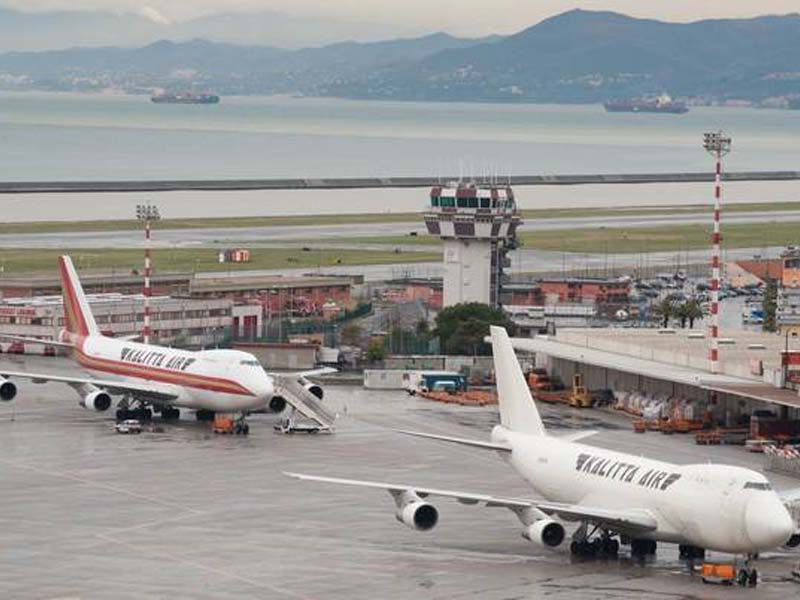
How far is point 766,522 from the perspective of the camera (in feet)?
183

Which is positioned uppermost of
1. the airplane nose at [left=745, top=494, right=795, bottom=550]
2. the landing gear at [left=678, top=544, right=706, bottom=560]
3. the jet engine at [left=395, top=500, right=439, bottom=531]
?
the airplane nose at [left=745, top=494, right=795, bottom=550]

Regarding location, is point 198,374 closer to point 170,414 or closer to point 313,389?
point 170,414

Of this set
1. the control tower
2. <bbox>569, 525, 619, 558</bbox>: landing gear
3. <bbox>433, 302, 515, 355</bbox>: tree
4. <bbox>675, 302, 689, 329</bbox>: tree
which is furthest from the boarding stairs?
<bbox>675, 302, 689, 329</bbox>: tree

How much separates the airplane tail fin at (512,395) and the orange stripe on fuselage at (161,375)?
27.4 m

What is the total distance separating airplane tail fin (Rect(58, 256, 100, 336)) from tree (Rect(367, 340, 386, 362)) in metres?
28.8

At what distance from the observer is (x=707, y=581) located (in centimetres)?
5806

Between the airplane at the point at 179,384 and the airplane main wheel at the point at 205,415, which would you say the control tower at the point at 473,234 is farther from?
the airplane main wheel at the point at 205,415

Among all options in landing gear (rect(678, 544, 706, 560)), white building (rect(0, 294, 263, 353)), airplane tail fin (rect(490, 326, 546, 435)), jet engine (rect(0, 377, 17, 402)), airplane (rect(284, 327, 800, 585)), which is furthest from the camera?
white building (rect(0, 294, 263, 353))

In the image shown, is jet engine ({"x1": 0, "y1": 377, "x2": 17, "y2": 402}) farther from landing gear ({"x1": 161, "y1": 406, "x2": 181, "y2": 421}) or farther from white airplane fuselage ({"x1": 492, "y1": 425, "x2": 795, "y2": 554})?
white airplane fuselage ({"x1": 492, "y1": 425, "x2": 795, "y2": 554})

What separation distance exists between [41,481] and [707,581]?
3060 centimetres

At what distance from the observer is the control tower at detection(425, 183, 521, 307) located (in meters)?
157

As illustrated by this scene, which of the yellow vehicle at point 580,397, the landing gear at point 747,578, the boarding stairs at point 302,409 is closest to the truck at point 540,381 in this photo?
the yellow vehicle at point 580,397

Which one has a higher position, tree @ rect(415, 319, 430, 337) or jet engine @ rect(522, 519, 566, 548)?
jet engine @ rect(522, 519, 566, 548)

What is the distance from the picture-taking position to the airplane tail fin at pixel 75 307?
107 meters
